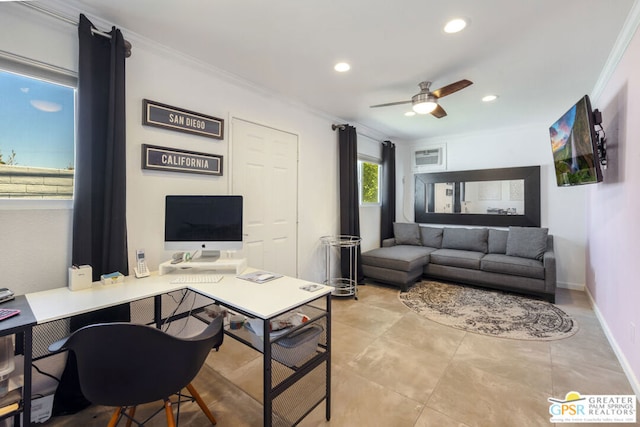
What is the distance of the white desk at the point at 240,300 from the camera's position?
1370 millimetres

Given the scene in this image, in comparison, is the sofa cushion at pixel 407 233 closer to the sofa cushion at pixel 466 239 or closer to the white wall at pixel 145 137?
the sofa cushion at pixel 466 239

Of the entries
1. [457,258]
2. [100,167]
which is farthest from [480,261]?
[100,167]

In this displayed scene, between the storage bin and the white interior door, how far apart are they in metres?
1.46

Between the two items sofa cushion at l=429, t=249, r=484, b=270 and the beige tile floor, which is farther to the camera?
sofa cushion at l=429, t=249, r=484, b=270

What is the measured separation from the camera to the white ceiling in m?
1.83

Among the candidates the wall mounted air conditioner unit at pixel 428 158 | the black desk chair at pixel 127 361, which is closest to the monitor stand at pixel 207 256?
the black desk chair at pixel 127 361

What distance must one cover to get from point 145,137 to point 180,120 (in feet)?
1.07

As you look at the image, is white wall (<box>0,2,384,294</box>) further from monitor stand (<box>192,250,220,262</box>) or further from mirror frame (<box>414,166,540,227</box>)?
mirror frame (<box>414,166,540,227</box>)

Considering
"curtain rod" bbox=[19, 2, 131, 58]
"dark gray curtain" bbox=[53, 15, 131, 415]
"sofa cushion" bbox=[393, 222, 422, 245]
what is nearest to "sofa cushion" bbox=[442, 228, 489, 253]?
"sofa cushion" bbox=[393, 222, 422, 245]

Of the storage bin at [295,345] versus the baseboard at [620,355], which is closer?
the storage bin at [295,345]

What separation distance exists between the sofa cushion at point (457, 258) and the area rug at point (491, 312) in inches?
13.8

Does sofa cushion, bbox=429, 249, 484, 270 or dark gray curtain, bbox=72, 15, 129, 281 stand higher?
dark gray curtain, bbox=72, 15, 129, 281

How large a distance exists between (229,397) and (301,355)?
2.39ft

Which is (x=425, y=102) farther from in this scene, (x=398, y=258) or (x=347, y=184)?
(x=398, y=258)
